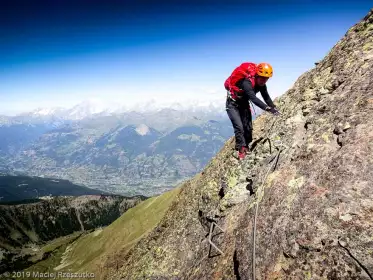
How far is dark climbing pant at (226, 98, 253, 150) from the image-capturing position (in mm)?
20234

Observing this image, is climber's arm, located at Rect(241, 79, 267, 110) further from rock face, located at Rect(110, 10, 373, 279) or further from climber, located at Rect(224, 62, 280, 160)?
rock face, located at Rect(110, 10, 373, 279)

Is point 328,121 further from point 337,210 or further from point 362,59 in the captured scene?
point 337,210

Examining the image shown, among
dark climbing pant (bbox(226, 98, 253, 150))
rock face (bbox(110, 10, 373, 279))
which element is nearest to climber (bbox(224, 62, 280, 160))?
dark climbing pant (bbox(226, 98, 253, 150))

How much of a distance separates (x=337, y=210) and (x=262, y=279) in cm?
377

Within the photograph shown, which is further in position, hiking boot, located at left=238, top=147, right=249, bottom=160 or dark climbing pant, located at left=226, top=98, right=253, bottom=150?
hiking boot, located at left=238, top=147, right=249, bottom=160

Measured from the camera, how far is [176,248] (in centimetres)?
2173

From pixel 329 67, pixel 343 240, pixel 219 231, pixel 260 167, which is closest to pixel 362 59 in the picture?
pixel 329 67

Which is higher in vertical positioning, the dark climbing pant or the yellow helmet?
the yellow helmet

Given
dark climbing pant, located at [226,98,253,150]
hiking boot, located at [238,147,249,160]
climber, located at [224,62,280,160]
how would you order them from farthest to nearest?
1. hiking boot, located at [238,147,249,160]
2. dark climbing pant, located at [226,98,253,150]
3. climber, located at [224,62,280,160]

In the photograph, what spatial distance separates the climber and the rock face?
1.05 m

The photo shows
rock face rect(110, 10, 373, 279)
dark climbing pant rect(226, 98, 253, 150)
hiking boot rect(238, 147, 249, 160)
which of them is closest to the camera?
rock face rect(110, 10, 373, 279)

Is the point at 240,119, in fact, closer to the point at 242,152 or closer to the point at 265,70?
the point at 242,152

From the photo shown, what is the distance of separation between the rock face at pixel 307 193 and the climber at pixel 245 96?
1049 mm

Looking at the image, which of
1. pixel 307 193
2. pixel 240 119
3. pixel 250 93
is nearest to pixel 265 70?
pixel 250 93
